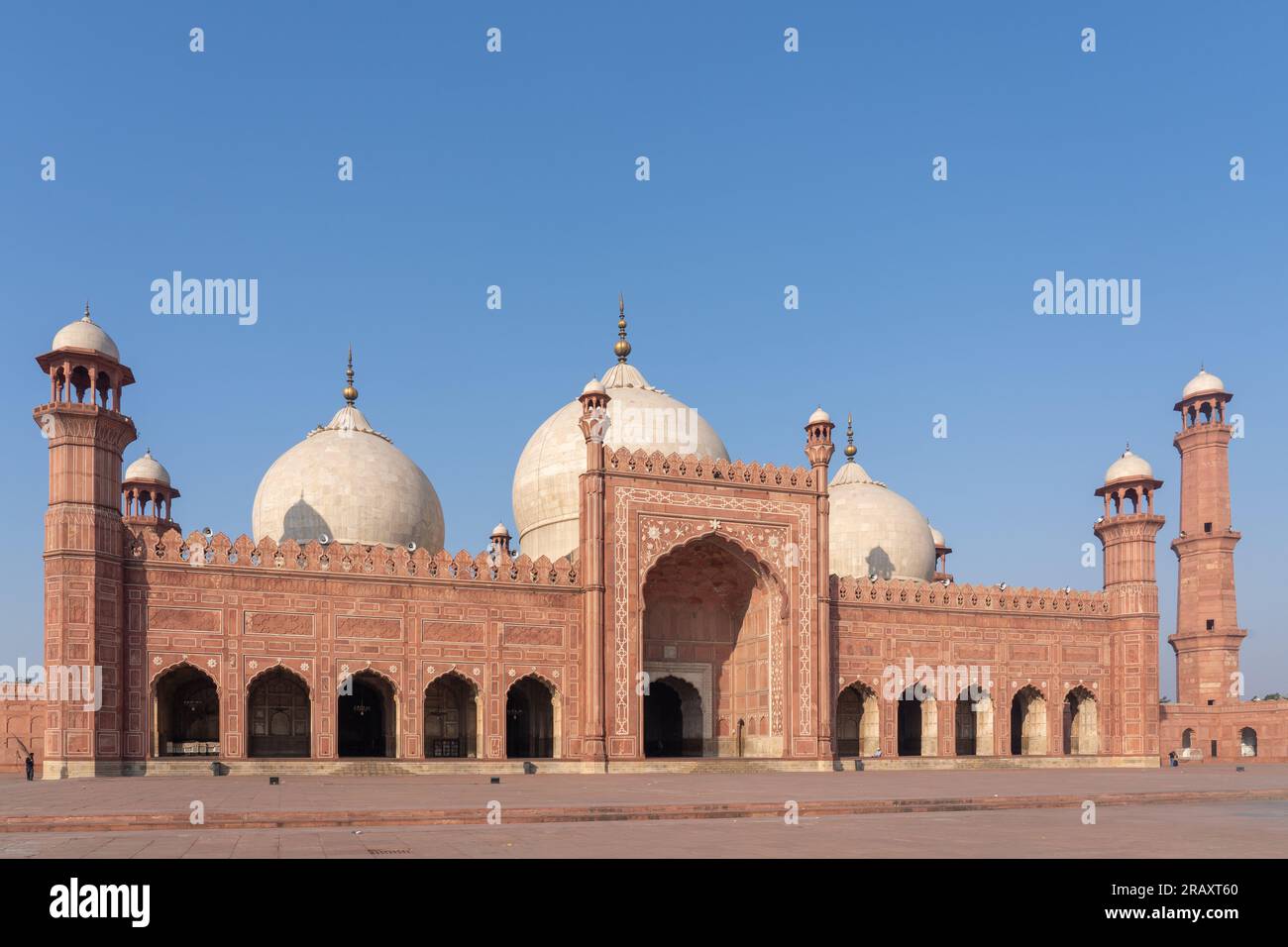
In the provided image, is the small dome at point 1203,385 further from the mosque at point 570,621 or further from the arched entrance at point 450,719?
the arched entrance at point 450,719

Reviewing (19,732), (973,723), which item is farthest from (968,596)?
(19,732)

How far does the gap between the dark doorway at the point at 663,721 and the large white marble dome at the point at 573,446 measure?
4.65 metres

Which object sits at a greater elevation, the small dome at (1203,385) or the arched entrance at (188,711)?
the small dome at (1203,385)

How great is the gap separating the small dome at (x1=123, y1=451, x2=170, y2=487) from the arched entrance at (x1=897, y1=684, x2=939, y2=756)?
2251 cm

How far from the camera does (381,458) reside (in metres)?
32.1

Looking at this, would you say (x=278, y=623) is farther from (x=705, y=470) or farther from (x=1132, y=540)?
(x=1132, y=540)

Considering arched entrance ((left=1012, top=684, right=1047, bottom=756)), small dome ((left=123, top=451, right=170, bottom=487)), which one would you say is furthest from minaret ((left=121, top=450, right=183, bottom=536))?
arched entrance ((left=1012, top=684, right=1047, bottom=756))

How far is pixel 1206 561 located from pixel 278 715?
3164cm

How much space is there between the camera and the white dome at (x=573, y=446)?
3303cm

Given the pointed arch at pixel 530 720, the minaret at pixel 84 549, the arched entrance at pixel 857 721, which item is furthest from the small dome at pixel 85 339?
the arched entrance at pixel 857 721

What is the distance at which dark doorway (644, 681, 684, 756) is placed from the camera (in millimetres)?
31500

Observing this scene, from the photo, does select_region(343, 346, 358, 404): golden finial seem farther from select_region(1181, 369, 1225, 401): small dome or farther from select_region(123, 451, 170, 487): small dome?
select_region(1181, 369, 1225, 401): small dome
